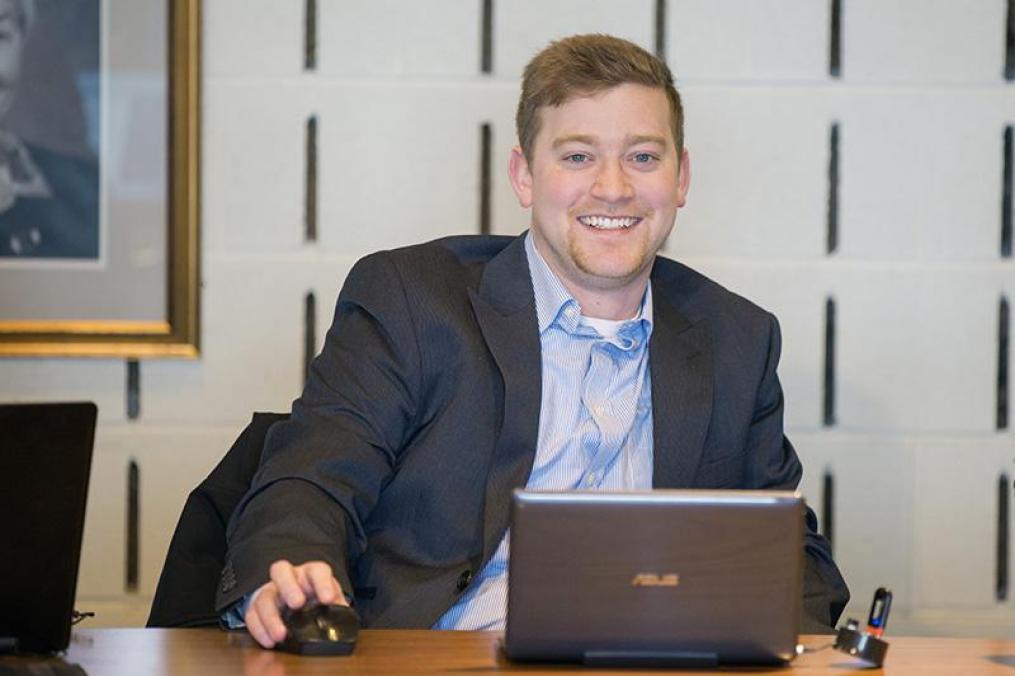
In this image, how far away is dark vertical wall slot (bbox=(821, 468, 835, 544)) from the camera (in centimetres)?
308

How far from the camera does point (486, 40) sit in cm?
300

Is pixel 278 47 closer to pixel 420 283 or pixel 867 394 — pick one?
pixel 420 283

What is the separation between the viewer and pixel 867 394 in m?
3.07

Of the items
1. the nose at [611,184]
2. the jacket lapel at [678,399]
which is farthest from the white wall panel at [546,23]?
the jacket lapel at [678,399]

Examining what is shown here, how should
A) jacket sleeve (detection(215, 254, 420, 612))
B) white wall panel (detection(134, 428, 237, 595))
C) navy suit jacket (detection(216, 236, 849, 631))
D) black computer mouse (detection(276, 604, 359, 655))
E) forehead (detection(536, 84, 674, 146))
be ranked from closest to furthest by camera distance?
black computer mouse (detection(276, 604, 359, 655)), jacket sleeve (detection(215, 254, 420, 612)), navy suit jacket (detection(216, 236, 849, 631)), forehead (detection(536, 84, 674, 146)), white wall panel (detection(134, 428, 237, 595))

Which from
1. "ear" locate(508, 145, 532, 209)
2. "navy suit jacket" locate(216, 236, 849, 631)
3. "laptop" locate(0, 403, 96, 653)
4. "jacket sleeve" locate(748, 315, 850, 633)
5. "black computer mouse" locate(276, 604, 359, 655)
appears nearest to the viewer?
"laptop" locate(0, 403, 96, 653)

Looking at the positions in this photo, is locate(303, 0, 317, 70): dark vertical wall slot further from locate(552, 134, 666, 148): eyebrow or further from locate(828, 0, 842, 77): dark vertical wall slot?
locate(828, 0, 842, 77): dark vertical wall slot

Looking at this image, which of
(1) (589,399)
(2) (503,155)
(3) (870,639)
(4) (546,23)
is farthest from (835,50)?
(3) (870,639)

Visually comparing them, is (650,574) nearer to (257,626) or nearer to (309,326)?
(257,626)

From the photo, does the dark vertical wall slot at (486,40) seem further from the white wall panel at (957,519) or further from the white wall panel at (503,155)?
the white wall panel at (957,519)

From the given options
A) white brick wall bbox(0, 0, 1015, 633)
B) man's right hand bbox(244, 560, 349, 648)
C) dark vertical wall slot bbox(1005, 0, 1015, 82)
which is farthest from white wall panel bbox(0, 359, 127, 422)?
dark vertical wall slot bbox(1005, 0, 1015, 82)

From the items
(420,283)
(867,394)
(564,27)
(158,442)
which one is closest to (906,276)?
(867,394)

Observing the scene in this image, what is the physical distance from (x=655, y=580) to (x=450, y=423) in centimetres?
76

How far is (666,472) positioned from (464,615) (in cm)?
38
